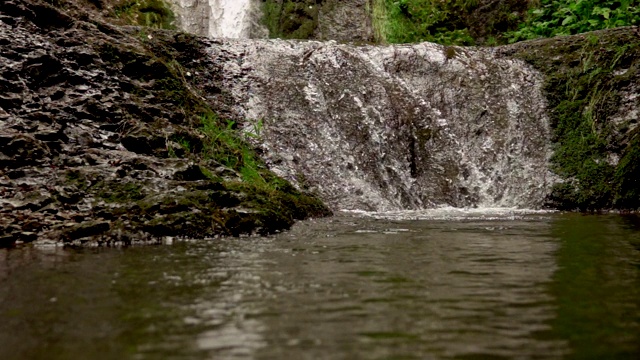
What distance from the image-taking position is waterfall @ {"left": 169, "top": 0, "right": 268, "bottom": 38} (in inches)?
523

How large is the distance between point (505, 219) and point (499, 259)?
2.82 meters

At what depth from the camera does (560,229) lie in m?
5.32

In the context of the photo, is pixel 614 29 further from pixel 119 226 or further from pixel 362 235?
pixel 119 226

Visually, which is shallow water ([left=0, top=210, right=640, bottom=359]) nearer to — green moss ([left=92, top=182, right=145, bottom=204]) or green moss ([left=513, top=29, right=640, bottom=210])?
green moss ([left=92, top=182, right=145, bottom=204])

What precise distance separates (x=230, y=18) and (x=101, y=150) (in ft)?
27.8

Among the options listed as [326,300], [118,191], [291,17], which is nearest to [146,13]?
[291,17]

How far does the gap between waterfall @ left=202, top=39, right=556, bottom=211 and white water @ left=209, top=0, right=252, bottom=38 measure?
3.37m

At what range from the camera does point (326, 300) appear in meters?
2.47

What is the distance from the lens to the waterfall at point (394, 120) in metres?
8.30

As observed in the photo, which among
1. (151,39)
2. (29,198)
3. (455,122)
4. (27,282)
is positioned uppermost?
(151,39)

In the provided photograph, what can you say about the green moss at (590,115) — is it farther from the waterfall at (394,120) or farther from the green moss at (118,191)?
the green moss at (118,191)

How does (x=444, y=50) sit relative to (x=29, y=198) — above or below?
above

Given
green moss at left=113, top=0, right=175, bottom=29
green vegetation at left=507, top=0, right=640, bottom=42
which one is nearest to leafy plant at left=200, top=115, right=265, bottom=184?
green moss at left=113, top=0, right=175, bottom=29

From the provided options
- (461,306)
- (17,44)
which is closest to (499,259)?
(461,306)
